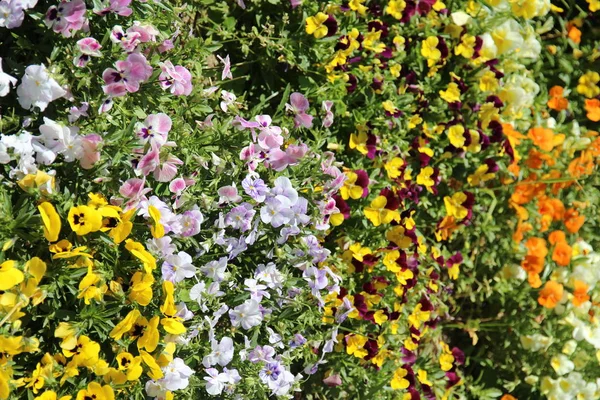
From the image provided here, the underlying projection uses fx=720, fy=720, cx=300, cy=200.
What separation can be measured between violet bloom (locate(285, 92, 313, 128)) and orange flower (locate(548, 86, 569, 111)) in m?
1.67

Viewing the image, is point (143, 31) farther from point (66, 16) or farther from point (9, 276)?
point (9, 276)

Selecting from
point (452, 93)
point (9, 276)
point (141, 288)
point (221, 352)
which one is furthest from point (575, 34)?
point (9, 276)

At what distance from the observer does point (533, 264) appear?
332 cm

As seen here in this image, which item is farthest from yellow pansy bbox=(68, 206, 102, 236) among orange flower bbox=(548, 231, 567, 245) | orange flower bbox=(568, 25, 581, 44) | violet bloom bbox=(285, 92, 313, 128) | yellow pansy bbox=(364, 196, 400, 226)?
orange flower bbox=(568, 25, 581, 44)

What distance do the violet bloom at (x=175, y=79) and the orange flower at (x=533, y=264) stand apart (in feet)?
6.32

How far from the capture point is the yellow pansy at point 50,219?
1682mm

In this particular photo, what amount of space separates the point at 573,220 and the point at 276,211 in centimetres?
190

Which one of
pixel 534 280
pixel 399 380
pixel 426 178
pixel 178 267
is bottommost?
pixel 399 380

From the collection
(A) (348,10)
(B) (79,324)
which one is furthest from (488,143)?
(B) (79,324)

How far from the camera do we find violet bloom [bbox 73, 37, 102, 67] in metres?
1.89

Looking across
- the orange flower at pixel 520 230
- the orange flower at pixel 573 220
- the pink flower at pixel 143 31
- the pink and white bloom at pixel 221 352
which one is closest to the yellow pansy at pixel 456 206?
the orange flower at pixel 520 230

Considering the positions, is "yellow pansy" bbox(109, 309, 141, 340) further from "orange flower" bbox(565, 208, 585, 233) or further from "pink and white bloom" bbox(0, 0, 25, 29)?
"orange flower" bbox(565, 208, 585, 233)

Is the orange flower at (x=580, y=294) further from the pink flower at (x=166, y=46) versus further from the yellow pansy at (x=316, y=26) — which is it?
the pink flower at (x=166, y=46)

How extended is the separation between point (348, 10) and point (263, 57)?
1.38 ft
